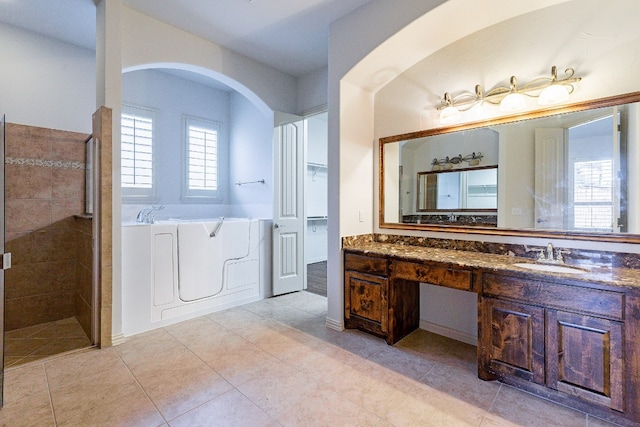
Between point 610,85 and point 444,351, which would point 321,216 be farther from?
point 610,85

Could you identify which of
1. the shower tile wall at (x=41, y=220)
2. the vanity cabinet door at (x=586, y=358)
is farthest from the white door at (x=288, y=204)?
the vanity cabinet door at (x=586, y=358)

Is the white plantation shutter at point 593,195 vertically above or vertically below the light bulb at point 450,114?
below

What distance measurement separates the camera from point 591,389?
5.49 ft

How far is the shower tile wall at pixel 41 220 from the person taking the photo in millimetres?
2951

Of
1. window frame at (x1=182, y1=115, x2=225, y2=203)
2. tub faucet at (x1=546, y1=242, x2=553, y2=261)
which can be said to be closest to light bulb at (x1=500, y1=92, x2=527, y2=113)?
tub faucet at (x1=546, y1=242, x2=553, y2=261)

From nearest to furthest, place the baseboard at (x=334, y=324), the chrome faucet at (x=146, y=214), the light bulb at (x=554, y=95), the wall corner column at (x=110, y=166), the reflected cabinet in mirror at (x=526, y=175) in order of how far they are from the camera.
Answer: the reflected cabinet in mirror at (x=526, y=175) → the light bulb at (x=554, y=95) → the wall corner column at (x=110, y=166) → the baseboard at (x=334, y=324) → the chrome faucet at (x=146, y=214)

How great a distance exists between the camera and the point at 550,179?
7.24 feet

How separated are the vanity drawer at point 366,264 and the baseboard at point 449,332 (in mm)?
791

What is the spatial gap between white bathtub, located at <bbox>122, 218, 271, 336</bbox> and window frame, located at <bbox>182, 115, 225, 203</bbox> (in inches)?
46.1

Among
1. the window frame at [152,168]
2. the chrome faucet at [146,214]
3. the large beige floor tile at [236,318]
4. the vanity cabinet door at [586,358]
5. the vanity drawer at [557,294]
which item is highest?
the window frame at [152,168]

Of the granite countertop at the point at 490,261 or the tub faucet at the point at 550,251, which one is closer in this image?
the granite countertop at the point at 490,261

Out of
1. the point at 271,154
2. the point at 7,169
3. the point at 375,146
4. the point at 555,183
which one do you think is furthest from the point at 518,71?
the point at 7,169

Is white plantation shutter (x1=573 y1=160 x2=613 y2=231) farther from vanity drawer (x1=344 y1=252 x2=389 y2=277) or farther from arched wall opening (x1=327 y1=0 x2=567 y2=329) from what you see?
vanity drawer (x1=344 y1=252 x2=389 y2=277)

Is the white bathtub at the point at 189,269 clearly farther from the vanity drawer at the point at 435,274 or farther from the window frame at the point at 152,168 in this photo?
the vanity drawer at the point at 435,274
